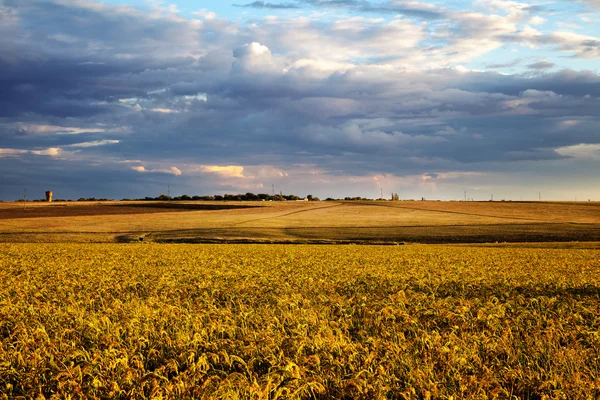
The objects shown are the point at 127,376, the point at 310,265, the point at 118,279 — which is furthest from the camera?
the point at 310,265

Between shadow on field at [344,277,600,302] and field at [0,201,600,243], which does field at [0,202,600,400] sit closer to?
shadow on field at [344,277,600,302]

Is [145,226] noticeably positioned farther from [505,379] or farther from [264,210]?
[505,379]

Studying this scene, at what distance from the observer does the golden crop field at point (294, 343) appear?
20.8 ft

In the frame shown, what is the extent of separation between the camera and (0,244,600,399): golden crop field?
6.34 meters

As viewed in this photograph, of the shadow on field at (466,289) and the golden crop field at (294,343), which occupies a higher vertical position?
the golden crop field at (294,343)

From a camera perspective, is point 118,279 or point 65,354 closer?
point 65,354

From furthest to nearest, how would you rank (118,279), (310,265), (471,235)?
(471,235) < (310,265) < (118,279)

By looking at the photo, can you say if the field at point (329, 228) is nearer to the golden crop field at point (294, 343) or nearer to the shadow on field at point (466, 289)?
the shadow on field at point (466, 289)

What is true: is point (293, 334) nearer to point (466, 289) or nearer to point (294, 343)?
point (294, 343)

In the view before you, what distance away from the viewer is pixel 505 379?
6898mm

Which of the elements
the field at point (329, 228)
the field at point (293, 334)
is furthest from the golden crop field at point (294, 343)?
the field at point (329, 228)

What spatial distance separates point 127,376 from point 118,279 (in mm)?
11927

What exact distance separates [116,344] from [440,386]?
5039 mm

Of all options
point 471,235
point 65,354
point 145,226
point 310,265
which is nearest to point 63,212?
point 145,226
